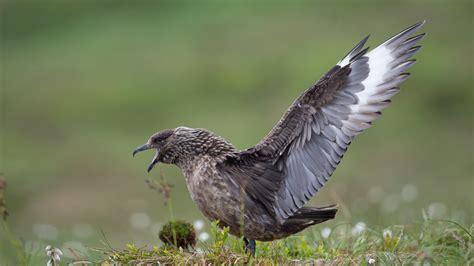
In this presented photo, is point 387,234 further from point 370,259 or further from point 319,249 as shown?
point 370,259

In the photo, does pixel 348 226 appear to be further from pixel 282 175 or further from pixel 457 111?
pixel 457 111

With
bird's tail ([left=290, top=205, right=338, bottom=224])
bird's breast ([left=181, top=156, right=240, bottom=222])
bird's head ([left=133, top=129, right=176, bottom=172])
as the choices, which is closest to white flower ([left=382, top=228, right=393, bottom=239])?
bird's tail ([left=290, top=205, right=338, bottom=224])

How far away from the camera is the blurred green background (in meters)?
12.5

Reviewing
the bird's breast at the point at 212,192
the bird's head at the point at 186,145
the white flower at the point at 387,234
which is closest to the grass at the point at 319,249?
the white flower at the point at 387,234

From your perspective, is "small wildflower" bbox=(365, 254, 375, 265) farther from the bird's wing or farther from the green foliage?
the bird's wing

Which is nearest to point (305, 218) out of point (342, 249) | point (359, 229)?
point (342, 249)

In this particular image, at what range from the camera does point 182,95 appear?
1562 cm

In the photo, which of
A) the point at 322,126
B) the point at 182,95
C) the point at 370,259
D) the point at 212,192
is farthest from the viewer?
the point at 182,95

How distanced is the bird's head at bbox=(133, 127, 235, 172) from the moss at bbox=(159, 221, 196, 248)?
427mm

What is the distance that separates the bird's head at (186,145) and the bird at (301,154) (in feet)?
0.25

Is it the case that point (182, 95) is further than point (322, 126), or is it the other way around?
point (182, 95)

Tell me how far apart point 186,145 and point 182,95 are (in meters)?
10.2

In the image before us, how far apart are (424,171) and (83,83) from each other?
7055 millimetres

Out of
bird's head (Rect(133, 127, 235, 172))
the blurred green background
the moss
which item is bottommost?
the moss
